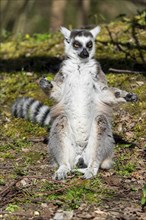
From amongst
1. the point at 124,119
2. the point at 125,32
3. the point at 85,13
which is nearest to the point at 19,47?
the point at 125,32

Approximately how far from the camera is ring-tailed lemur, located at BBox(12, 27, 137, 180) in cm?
647

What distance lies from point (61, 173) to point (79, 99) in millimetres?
944

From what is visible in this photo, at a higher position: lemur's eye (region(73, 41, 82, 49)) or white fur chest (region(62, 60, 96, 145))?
lemur's eye (region(73, 41, 82, 49))

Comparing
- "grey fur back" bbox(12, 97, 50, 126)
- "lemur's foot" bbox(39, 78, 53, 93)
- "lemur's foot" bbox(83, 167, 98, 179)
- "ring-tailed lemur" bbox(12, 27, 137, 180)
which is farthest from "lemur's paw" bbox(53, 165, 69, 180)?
"grey fur back" bbox(12, 97, 50, 126)

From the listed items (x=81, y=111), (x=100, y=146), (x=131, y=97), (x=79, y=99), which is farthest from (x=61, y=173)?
(x=131, y=97)

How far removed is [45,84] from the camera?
21.6ft

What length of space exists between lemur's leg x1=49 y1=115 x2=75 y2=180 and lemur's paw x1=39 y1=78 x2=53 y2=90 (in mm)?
363

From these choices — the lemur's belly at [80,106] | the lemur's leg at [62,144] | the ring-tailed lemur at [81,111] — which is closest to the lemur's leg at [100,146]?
the ring-tailed lemur at [81,111]

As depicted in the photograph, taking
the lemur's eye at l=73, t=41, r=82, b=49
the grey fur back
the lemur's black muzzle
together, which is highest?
the lemur's eye at l=73, t=41, r=82, b=49

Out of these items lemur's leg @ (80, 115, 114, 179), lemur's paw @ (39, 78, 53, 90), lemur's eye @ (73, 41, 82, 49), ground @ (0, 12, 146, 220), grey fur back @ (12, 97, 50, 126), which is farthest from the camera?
grey fur back @ (12, 97, 50, 126)

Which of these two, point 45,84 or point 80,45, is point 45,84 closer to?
point 45,84

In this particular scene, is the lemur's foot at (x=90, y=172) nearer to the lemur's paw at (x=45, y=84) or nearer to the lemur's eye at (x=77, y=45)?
the lemur's paw at (x=45, y=84)

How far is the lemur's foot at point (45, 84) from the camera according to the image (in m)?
6.57

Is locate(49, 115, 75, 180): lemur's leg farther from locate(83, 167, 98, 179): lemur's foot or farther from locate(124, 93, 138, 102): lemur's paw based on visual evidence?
locate(124, 93, 138, 102): lemur's paw
